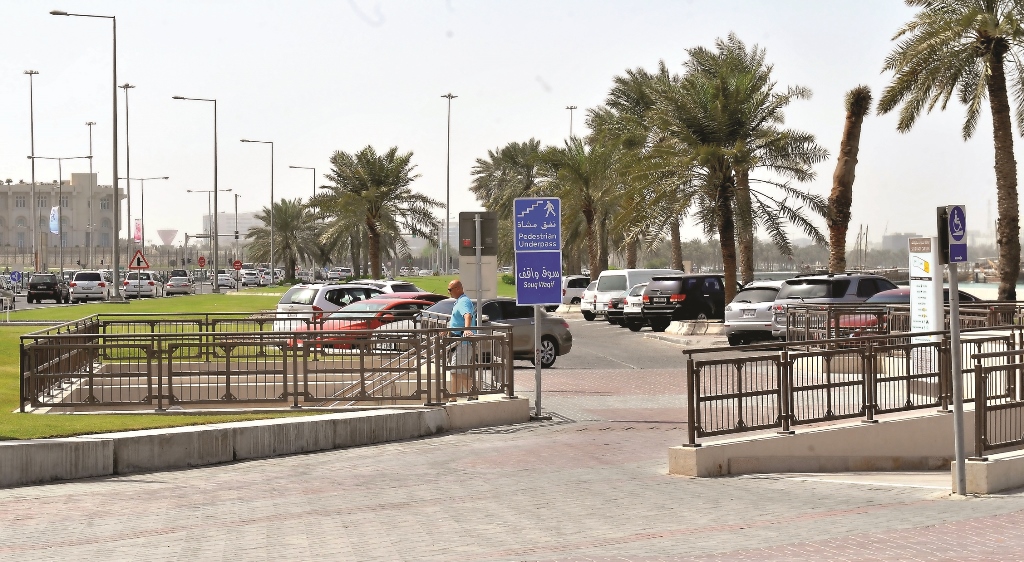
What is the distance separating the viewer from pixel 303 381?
53.4 feet

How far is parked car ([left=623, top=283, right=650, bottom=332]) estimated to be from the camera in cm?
3994

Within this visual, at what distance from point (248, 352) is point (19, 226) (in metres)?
181

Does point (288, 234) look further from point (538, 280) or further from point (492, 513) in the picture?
point (492, 513)

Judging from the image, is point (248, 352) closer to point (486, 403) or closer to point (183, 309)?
point (486, 403)

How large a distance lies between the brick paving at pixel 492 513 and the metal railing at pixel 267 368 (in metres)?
2.32

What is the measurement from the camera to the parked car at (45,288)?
2692 inches

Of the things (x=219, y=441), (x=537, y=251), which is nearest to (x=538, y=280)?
(x=537, y=251)

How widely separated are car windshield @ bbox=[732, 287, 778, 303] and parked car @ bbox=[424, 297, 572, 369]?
6.61 meters

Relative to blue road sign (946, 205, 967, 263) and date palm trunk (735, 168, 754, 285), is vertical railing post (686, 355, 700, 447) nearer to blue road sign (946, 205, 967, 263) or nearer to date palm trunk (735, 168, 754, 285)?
blue road sign (946, 205, 967, 263)

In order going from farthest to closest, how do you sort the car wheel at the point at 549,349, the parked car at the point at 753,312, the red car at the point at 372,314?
the parked car at the point at 753,312
the car wheel at the point at 549,349
the red car at the point at 372,314

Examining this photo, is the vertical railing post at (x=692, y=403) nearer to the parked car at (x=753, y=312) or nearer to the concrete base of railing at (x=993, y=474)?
the concrete base of railing at (x=993, y=474)

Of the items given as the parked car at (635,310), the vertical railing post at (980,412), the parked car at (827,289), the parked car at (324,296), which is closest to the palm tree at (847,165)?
the parked car at (635,310)

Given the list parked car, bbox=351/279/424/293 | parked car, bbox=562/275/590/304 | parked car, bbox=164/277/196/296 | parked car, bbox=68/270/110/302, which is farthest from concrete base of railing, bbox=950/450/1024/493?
parked car, bbox=164/277/196/296

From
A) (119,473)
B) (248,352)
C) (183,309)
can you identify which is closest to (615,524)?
(119,473)
